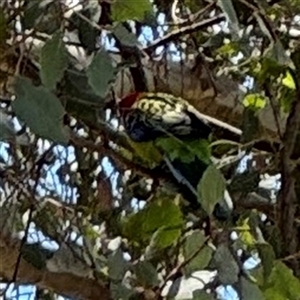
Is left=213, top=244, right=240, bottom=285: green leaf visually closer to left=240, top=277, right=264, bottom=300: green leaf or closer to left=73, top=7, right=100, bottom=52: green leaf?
left=240, top=277, right=264, bottom=300: green leaf

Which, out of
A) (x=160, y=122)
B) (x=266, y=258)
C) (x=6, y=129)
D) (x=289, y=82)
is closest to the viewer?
(x=6, y=129)

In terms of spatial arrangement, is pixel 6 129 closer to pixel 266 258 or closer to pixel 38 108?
pixel 38 108

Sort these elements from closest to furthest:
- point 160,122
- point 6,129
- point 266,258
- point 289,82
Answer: point 6,129
point 266,258
point 160,122
point 289,82

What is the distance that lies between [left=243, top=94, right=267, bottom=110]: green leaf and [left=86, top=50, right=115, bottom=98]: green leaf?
0.38m

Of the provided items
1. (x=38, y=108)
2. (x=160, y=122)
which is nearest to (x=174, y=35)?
(x=160, y=122)

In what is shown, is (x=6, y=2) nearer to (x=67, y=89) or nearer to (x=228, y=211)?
(x=67, y=89)

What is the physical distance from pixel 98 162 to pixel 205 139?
8.3 inches

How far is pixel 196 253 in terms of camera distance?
737mm

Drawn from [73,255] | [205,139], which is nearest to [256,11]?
[205,139]

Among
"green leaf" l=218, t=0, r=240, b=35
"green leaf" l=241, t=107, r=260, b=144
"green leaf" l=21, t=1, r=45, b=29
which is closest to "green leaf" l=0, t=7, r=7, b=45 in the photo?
"green leaf" l=21, t=1, r=45, b=29

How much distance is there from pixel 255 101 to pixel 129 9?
397 millimetres

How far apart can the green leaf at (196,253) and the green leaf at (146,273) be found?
0.07 meters

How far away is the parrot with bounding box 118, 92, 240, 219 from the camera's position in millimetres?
889

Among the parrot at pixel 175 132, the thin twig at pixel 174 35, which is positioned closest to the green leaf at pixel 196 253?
the parrot at pixel 175 132
